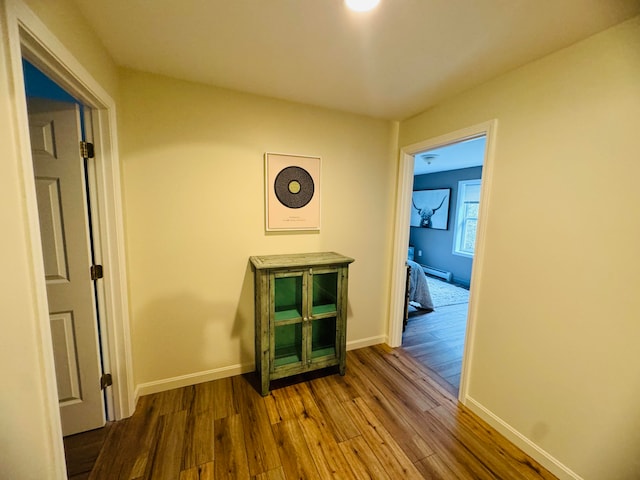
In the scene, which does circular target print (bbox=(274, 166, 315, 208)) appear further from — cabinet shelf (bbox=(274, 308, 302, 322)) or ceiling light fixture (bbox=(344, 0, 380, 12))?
ceiling light fixture (bbox=(344, 0, 380, 12))

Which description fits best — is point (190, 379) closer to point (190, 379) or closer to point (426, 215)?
point (190, 379)

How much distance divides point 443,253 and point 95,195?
575 cm

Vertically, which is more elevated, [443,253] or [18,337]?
[18,337]

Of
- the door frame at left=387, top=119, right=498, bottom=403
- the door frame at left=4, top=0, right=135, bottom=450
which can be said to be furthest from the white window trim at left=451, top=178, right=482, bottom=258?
the door frame at left=4, top=0, right=135, bottom=450

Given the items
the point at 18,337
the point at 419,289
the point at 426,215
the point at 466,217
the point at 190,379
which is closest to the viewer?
the point at 18,337

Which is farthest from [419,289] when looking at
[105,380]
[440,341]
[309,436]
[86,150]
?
[86,150]

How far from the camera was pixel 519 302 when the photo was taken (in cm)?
158

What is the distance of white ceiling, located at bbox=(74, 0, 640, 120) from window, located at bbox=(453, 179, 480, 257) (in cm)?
374

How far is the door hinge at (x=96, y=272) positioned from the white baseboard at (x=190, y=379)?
3.05 ft

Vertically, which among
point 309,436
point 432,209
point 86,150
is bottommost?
point 309,436

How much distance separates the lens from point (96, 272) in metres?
1.53

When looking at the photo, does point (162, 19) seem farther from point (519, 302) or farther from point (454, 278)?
point (454, 278)

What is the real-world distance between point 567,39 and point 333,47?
116 cm

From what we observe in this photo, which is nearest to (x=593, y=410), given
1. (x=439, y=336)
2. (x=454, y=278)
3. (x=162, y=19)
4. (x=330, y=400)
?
(x=330, y=400)
